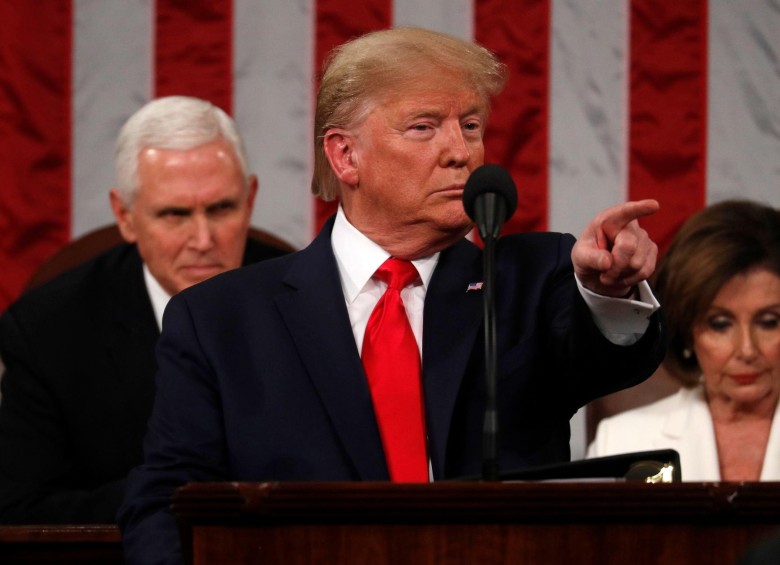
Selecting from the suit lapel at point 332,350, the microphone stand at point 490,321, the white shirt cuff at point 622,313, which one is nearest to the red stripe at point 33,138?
the suit lapel at point 332,350

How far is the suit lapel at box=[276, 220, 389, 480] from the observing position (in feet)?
7.08

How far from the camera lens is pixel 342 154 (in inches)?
98.8

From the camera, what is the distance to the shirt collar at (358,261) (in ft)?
7.77

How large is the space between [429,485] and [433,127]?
954 mm

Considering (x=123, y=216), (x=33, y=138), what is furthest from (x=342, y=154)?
(x=33, y=138)

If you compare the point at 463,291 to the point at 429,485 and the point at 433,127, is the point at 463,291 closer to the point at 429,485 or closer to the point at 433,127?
the point at 433,127

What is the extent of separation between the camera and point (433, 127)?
235 cm

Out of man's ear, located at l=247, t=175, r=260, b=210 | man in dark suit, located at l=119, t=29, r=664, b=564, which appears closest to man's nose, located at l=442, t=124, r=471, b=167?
man in dark suit, located at l=119, t=29, r=664, b=564

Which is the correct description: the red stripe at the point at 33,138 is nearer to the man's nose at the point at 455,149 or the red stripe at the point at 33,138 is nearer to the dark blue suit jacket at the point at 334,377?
the dark blue suit jacket at the point at 334,377

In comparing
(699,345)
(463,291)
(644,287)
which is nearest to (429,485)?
(644,287)

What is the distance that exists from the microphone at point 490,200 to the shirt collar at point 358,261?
51cm

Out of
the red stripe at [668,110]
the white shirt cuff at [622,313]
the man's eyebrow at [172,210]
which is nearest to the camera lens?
the white shirt cuff at [622,313]

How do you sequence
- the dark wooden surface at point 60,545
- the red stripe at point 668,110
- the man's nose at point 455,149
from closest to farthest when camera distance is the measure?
the man's nose at point 455,149 < the dark wooden surface at point 60,545 < the red stripe at point 668,110

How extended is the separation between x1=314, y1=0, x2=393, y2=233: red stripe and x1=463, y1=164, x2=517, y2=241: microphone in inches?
A: 86.3
